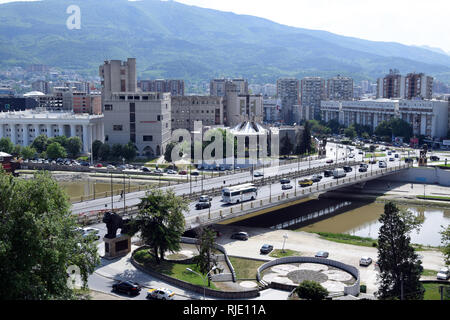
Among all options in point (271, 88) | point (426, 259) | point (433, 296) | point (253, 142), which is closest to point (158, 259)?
point (433, 296)

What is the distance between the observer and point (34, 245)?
12.4 meters

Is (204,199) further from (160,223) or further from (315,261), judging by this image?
(160,223)

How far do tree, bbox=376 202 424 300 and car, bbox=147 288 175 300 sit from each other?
6300mm

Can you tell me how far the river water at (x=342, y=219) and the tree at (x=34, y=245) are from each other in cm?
1538

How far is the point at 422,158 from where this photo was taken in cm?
4581

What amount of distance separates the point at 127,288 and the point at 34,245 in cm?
422

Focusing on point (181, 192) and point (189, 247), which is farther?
point (181, 192)

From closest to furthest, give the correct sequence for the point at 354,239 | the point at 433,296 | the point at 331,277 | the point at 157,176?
the point at 433,296, the point at 331,277, the point at 354,239, the point at 157,176

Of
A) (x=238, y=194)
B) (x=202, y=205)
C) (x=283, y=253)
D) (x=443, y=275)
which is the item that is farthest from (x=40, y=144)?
(x=443, y=275)

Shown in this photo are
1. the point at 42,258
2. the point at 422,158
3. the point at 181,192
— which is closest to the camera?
the point at 42,258

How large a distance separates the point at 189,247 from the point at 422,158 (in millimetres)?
31019

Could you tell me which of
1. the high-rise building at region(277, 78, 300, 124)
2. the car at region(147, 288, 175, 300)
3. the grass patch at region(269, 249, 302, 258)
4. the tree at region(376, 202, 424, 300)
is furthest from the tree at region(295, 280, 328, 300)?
the high-rise building at region(277, 78, 300, 124)
